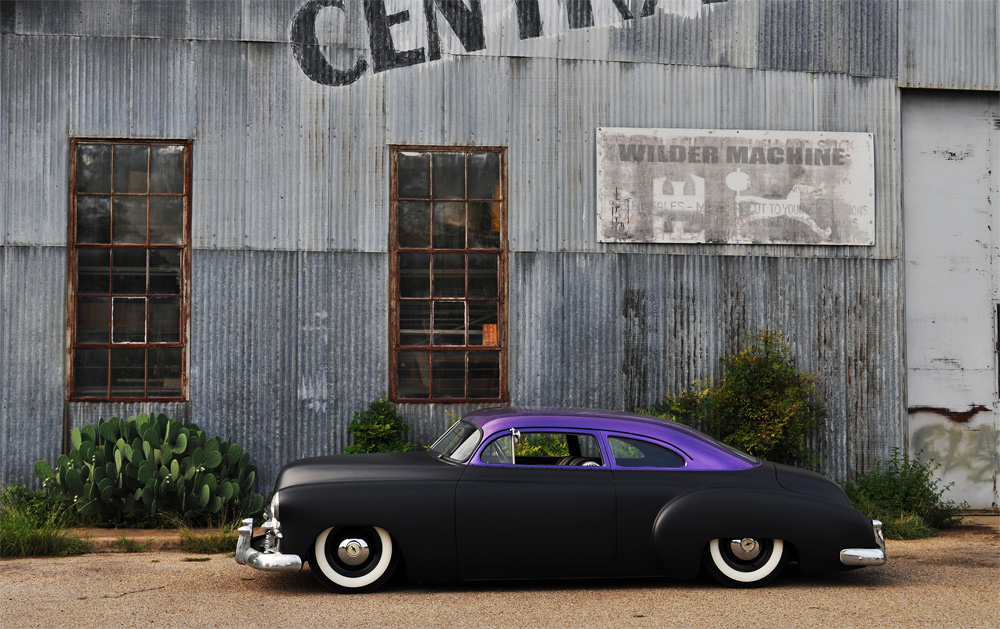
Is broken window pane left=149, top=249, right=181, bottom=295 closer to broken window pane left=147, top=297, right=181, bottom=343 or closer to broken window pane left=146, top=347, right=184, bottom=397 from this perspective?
broken window pane left=147, top=297, right=181, bottom=343

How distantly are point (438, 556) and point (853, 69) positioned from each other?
8.25 metres

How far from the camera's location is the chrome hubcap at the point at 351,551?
722cm

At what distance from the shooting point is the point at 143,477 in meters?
9.65

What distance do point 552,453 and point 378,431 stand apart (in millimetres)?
3061

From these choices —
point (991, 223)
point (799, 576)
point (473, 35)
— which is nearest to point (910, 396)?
point (991, 223)

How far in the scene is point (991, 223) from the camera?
39.9 feet

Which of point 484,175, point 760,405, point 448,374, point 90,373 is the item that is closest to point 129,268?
point 90,373

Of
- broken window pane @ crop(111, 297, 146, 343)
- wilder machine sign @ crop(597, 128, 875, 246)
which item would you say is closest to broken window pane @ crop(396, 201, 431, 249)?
wilder machine sign @ crop(597, 128, 875, 246)

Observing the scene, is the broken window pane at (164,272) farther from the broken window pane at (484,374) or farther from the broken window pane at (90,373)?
the broken window pane at (484,374)

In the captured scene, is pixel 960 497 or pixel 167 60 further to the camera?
pixel 960 497

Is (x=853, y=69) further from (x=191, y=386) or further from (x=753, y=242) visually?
(x=191, y=386)

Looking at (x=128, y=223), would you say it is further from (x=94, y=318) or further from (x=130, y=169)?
(x=94, y=318)

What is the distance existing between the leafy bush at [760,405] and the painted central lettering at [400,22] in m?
4.36

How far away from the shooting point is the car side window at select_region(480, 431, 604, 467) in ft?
24.8
